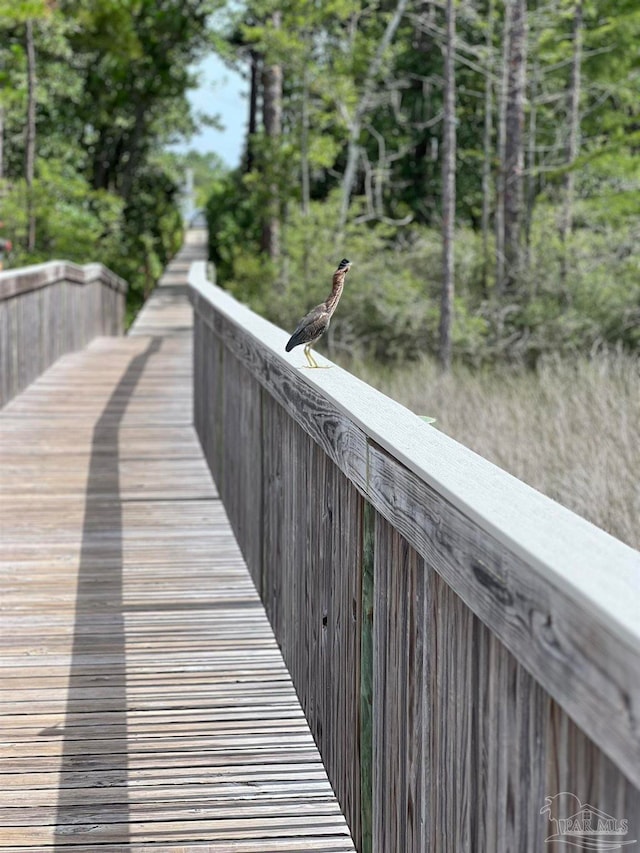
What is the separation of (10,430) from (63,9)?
21.0 m

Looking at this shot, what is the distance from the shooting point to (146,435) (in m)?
10.1

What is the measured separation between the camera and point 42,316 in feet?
43.0

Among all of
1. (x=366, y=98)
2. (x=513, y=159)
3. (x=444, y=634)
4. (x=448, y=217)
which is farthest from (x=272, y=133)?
(x=444, y=634)

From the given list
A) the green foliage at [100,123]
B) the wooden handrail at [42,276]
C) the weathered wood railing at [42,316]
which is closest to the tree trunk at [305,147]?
the weathered wood railing at [42,316]

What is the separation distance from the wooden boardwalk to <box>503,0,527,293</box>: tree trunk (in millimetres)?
10784

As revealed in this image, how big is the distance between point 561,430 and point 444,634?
713 centimetres

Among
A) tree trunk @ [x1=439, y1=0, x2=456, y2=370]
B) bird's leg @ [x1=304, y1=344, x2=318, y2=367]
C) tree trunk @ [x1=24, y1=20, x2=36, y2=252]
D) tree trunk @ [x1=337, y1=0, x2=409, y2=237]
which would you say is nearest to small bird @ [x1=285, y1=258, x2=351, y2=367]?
bird's leg @ [x1=304, y1=344, x2=318, y2=367]

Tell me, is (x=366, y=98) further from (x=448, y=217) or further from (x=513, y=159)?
(x=448, y=217)

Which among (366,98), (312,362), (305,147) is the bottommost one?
(312,362)

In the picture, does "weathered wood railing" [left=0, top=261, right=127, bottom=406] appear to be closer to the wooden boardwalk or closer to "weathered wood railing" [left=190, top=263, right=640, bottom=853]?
the wooden boardwalk

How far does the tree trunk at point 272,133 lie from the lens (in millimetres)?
23047

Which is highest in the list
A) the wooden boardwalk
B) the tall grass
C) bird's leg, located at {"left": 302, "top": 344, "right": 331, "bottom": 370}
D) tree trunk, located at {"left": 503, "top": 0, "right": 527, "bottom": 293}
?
tree trunk, located at {"left": 503, "top": 0, "right": 527, "bottom": 293}

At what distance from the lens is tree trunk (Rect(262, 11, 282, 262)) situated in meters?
23.0

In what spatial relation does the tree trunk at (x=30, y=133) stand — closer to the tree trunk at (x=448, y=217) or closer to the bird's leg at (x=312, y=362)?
the tree trunk at (x=448, y=217)
